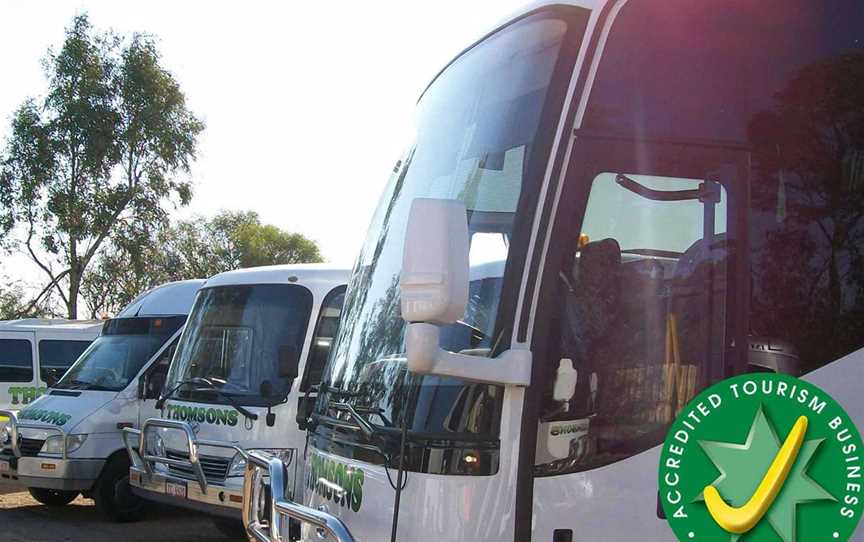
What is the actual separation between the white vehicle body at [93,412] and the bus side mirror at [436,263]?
9111 mm

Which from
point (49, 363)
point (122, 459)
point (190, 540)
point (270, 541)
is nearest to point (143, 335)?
point (122, 459)

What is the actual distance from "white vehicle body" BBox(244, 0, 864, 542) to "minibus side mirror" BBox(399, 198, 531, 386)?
21 mm

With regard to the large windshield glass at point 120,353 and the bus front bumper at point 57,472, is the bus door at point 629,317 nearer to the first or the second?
the bus front bumper at point 57,472

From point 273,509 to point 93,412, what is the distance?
8215mm

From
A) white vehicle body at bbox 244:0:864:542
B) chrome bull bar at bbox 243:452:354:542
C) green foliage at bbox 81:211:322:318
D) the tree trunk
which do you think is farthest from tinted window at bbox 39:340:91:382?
white vehicle body at bbox 244:0:864:542

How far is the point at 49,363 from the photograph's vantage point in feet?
53.5

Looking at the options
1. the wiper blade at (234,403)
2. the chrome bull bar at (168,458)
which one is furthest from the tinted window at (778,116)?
the wiper blade at (234,403)

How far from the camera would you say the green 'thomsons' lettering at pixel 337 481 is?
364cm

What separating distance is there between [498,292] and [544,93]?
2.20ft

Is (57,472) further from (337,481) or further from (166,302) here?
(337,481)

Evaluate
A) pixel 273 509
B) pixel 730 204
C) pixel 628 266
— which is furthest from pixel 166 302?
pixel 730 204

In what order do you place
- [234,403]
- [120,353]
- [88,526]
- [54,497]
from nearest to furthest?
1. [234,403]
2. [88,526]
3. [120,353]
4. [54,497]

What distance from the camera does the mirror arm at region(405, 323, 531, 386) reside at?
9.89ft

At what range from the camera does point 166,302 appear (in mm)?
12617
